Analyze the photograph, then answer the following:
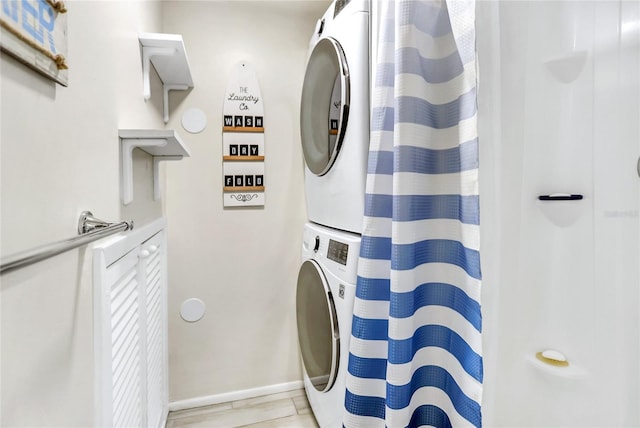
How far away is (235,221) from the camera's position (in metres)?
1.91

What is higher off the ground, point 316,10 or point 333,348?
point 316,10

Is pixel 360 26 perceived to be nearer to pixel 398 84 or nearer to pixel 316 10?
pixel 398 84

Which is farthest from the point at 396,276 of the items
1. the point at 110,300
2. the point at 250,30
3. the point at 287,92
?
the point at 250,30

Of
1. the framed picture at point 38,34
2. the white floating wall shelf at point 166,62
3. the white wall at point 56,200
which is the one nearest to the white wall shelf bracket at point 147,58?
the white floating wall shelf at point 166,62

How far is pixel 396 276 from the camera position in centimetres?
98

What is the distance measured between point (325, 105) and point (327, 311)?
2.78ft

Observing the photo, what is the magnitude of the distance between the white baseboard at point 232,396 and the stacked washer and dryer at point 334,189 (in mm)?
341

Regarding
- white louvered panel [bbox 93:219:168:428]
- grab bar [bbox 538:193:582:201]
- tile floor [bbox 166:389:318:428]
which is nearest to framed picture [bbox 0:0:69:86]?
white louvered panel [bbox 93:219:168:428]

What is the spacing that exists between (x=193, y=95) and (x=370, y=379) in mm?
1602

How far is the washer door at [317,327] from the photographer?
1278 millimetres

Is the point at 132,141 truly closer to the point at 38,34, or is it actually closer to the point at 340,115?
the point at 38,34

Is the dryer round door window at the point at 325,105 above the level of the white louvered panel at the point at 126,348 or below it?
above

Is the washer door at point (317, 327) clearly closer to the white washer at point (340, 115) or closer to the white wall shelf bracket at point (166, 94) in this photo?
the white washer at point (340, 115)

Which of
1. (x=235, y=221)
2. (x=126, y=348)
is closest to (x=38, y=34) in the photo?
(x=126, y=348)
